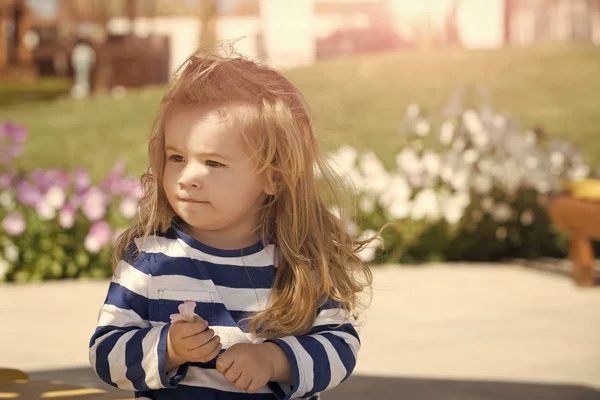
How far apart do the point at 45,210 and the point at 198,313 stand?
468cm

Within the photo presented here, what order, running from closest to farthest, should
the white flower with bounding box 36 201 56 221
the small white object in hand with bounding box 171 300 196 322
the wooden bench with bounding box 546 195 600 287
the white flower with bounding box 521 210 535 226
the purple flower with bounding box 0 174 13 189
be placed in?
the small white object in hand with bounding box 171 300 196 322 < the wooden bench with bounding box 546 195 600 287 < the white flower with bounding box 36 201 56 221 < the purple flower with bounding box 0 174 13 189 < the white flower with bounding box 521 210 535 226

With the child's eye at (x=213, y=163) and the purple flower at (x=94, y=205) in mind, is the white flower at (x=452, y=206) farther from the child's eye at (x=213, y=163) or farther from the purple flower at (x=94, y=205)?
the child's eye at (x=213, y=163)

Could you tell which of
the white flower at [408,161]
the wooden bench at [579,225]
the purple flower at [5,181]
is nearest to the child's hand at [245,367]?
the wooden bench at [579,225]

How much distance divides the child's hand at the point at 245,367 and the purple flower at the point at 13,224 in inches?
188

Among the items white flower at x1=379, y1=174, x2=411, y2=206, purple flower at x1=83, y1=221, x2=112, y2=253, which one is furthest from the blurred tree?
purple flower at x1=83, y1=221, x2=112, y2=253

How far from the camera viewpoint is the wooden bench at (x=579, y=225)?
6273 mm

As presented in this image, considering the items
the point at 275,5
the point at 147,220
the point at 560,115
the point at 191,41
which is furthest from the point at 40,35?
the point at 147,220

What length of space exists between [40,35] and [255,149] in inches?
427

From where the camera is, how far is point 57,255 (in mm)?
6676

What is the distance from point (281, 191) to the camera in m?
2.36

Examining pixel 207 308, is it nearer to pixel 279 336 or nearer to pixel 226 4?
pixel 279 336

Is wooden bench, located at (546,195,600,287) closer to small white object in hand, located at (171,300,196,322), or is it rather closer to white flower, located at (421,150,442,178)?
white flower, located at (421,150,442,178)

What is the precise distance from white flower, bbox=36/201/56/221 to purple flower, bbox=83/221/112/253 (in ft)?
0.92

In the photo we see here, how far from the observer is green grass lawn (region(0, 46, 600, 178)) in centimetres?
1247
